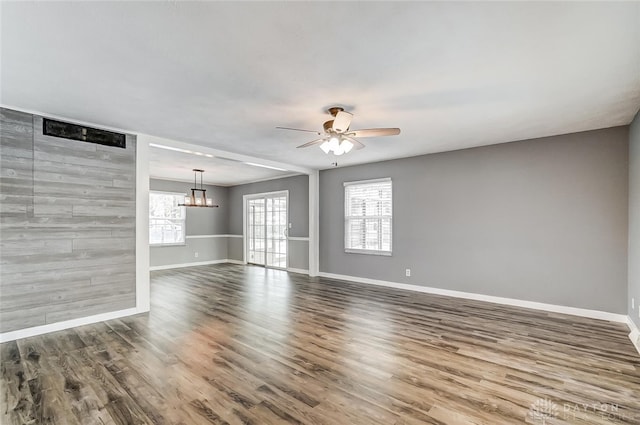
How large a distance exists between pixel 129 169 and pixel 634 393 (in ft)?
19.1

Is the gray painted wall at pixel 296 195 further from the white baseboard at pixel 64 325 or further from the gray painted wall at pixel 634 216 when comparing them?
the gray painted wall at pixel 634 216

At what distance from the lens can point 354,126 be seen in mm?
3953

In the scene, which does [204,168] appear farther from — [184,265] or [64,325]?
[64,325]

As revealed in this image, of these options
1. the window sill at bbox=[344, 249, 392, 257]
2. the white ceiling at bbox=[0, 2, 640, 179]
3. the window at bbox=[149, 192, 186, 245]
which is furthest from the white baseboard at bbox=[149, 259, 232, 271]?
the white ceiling at bbox=[0, 2, 640, 179]

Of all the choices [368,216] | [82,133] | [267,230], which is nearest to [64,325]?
[82,133]

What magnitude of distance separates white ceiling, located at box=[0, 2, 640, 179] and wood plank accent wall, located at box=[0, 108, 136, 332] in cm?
47

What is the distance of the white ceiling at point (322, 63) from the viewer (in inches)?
72.3

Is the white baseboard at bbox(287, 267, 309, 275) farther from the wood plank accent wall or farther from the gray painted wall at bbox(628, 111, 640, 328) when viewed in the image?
the gray painted wall at bbox(628, 111, 640, 328)

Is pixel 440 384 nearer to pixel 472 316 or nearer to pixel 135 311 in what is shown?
pixel 472 316

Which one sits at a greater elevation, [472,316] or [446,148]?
[446,148]

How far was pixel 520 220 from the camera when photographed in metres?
4.64

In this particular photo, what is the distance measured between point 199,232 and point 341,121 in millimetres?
7344

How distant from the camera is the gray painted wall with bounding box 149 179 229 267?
8.23 m

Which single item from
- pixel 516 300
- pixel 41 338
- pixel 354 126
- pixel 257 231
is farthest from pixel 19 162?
pixel 516 300
